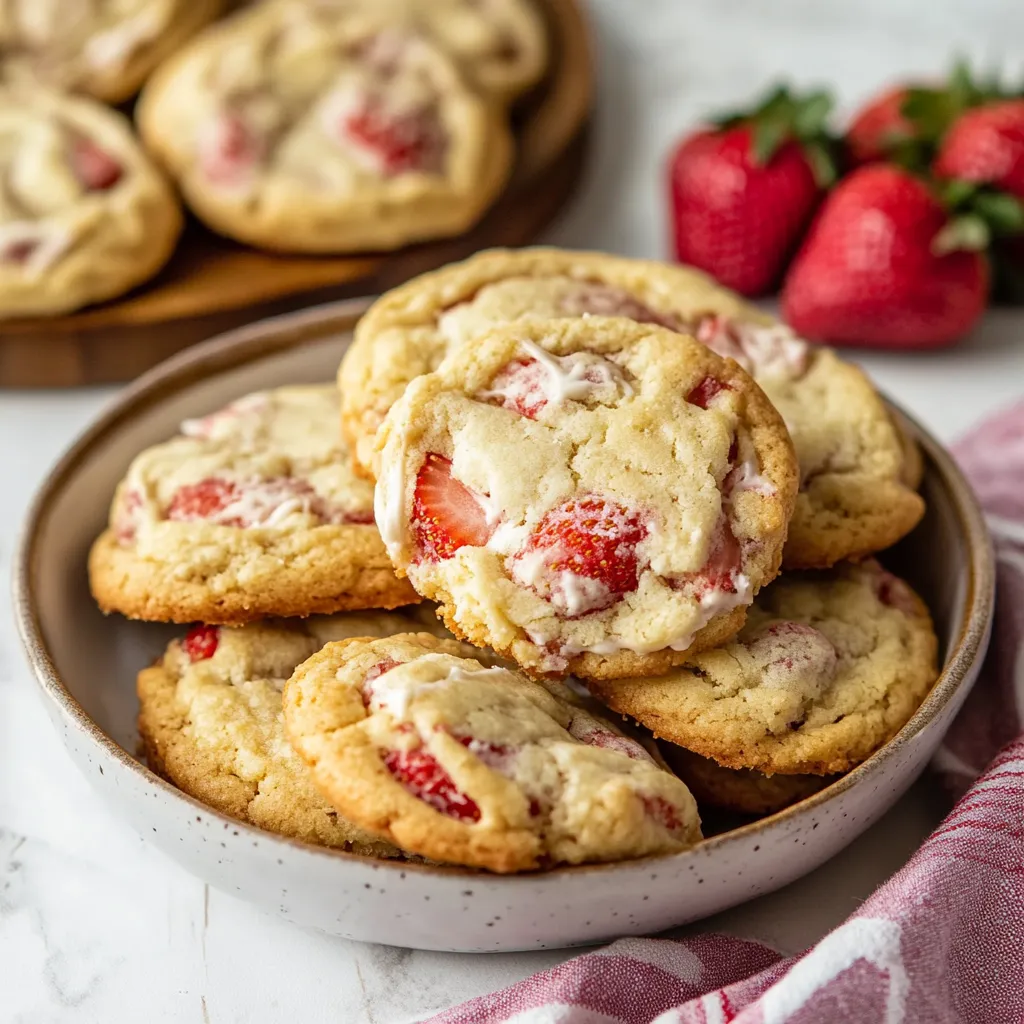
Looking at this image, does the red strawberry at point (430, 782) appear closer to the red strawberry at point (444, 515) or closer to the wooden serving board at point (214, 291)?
the red strawberry at point (444, 515)

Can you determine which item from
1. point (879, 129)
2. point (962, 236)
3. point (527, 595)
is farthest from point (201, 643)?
point (879, 129)

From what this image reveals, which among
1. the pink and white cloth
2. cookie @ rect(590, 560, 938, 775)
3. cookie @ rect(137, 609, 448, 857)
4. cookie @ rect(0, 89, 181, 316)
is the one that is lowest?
the pink and white cloth

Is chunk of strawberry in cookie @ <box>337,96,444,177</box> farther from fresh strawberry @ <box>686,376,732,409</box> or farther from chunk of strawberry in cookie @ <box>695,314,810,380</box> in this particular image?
fresh strawberry @ <box>686,376,732,409</box>

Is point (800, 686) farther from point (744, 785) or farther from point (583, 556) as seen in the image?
point (583, 556)

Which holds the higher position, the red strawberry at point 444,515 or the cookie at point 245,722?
the red strawberry at point 444,515

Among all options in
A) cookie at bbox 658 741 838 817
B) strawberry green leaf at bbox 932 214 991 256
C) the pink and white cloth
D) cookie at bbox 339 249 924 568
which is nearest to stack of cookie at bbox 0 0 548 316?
cookie at bbox 339 249 924 568

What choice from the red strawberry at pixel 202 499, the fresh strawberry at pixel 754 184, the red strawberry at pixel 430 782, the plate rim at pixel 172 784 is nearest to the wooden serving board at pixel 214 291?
the fresh strawberry at pixel 754 184

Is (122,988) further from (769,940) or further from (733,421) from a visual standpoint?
(733,421)
